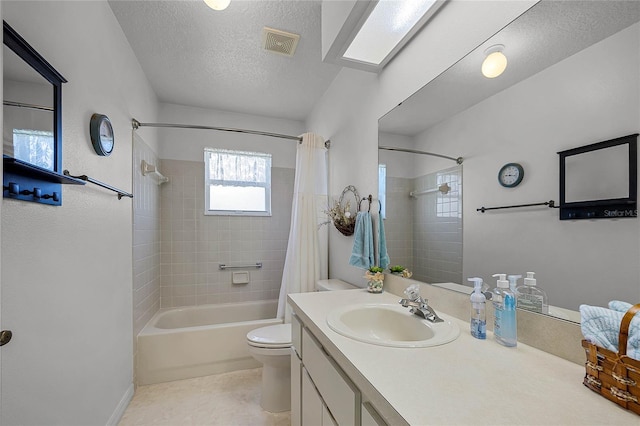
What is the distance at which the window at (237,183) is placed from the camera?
3.06 metres

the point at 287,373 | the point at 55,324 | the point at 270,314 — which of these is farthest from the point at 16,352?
the point at 270,314

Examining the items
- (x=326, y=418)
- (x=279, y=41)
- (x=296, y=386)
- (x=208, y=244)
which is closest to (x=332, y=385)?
(x=326, y=418)

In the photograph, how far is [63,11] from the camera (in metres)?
1.22

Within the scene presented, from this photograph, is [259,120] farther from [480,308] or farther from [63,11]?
[480,308]

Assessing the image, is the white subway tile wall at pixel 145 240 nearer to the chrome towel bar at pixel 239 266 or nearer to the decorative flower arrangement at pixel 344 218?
the chrome towel bar at pixel 239 266

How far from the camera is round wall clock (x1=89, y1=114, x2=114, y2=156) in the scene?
1447 millimetres

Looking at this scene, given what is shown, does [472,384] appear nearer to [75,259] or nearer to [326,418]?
[326,418]

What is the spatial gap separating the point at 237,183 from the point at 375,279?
2113 millimetres

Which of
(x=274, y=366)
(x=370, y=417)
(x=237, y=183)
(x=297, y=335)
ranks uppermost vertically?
(x=237, y=183)

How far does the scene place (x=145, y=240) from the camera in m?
2.36

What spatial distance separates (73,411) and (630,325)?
1.99 metres

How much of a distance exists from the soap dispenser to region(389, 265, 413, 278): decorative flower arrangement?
23.8 inches

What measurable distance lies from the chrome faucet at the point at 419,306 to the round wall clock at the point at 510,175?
1.81ft

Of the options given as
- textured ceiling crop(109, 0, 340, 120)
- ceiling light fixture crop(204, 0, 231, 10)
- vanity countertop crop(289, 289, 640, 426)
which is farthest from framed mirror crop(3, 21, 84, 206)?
vanity countertop crop(289, 289, 640, 426)
